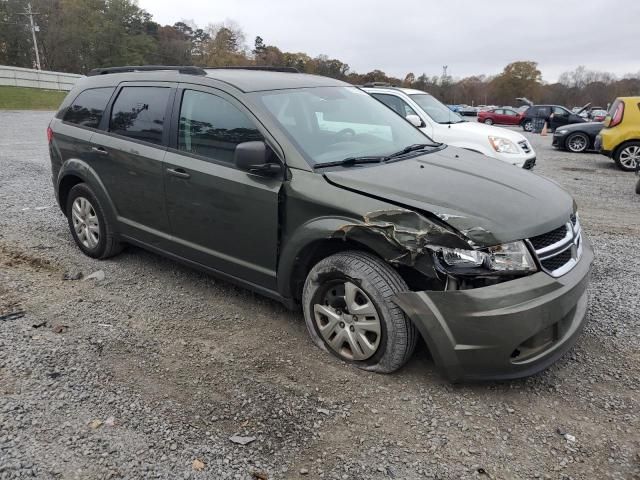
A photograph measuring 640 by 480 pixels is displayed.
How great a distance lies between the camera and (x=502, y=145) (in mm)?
8195

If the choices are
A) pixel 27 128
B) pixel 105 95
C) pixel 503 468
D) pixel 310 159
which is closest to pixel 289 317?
pixel 310 159

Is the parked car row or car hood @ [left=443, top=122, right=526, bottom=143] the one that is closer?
car hood @ [left=443, top=122, right=526, bottom=143]

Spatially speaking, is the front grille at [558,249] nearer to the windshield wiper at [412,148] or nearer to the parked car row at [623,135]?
the windshield wiper at [412,148]

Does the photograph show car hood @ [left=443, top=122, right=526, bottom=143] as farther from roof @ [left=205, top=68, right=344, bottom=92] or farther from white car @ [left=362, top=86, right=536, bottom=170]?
roof @ [left=205, top=68, right=344, bottom=92]

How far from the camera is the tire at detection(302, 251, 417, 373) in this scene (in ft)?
9.46

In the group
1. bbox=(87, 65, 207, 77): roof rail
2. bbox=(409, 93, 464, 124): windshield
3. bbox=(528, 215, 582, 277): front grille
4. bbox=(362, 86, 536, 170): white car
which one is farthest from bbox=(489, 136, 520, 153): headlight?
bbox=(87, 65, 207, 77): roof rail

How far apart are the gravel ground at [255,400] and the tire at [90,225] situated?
54 centimetres

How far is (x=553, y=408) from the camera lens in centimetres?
280

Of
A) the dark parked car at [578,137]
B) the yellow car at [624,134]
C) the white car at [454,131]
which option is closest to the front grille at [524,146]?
the white car at [454,131]

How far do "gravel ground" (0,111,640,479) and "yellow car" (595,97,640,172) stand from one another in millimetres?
8447

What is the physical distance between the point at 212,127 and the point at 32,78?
48.3m

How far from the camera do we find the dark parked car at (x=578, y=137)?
1504 centimetres

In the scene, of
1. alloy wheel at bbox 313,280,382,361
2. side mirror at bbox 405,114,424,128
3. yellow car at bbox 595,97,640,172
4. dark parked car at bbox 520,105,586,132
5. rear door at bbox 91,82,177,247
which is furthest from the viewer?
dark parked car at bbox 520,105,586,132

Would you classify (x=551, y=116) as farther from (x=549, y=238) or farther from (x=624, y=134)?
(x=549, y=238)
